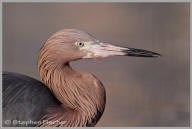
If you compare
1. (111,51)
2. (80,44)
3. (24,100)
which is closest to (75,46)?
(80,44)

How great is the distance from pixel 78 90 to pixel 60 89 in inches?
6.0

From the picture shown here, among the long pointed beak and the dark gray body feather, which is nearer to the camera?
the dark gray body feather

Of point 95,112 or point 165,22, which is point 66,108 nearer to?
point 95,112

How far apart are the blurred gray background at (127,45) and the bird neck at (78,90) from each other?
1343mm

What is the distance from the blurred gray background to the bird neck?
1343 millimetres

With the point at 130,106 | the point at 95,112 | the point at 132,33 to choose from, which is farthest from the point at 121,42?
the point at 95,112

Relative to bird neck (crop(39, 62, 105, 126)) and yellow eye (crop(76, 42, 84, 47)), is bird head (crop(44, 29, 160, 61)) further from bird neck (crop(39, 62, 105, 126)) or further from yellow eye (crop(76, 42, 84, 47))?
bird neck (crop(39, 62, 105, 126))

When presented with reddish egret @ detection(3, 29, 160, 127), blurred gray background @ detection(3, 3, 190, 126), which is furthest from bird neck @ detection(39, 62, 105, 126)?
blurred gray background @ detection(3, 3, 190, 126)

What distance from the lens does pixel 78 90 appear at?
3.32 meters

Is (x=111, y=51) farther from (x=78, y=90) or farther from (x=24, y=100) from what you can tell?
(x=24, y=100)

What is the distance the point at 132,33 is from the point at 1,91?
130 inches

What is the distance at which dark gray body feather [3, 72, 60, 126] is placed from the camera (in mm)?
3166

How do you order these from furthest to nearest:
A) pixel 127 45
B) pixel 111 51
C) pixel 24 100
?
1. pixel 127 45
2. pixel 111 51
3. pixel 24 100

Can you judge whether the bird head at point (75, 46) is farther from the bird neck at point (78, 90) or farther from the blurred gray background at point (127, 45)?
the blurred gray background at point (127, 45)
